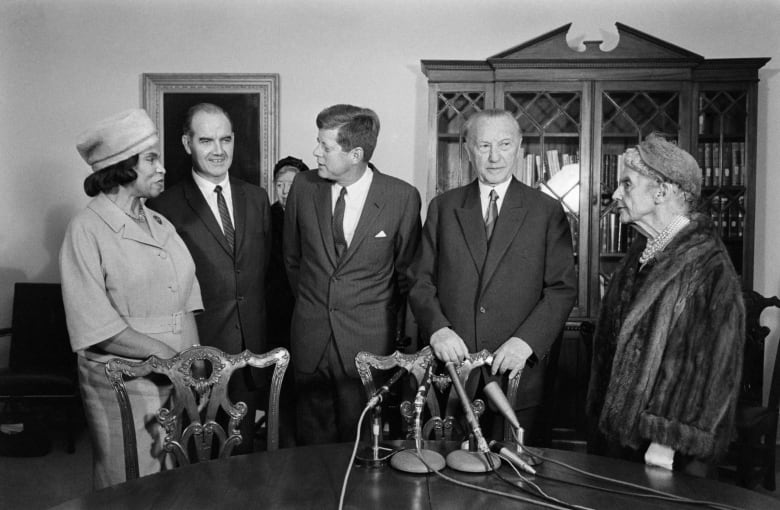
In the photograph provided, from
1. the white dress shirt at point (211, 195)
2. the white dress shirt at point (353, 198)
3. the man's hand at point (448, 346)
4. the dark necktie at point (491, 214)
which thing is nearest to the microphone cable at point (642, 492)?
the man's hand at point (448, 346)

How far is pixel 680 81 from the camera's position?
4031 mm

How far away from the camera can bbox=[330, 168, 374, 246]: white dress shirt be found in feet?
9.18

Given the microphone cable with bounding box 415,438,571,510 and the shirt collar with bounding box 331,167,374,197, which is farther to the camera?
the shirt collar with bounding box 331,167,374,197

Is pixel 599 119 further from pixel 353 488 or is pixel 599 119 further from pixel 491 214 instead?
pixel 353 488

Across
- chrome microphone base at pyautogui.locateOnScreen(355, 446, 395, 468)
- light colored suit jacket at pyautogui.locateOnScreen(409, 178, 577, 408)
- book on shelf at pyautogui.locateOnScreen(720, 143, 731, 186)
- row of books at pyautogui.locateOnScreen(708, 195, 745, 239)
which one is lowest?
chrome microphone base at pyautogui.locateOnScreen(355, 446, 395, 468)

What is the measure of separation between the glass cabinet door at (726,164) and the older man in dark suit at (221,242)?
2.68 meters

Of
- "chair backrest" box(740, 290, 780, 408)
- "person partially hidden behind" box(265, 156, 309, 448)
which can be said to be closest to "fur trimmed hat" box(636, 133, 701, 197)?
"chair backrest" box(740, 290, 780, 408)

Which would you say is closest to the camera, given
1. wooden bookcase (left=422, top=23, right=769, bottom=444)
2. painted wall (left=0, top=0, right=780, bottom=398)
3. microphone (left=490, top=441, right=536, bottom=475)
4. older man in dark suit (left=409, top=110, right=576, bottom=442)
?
microphone (left=490, top=441, right=536, bottom=475)

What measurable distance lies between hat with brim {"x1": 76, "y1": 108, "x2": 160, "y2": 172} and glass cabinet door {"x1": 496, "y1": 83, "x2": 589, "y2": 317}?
2.36 m

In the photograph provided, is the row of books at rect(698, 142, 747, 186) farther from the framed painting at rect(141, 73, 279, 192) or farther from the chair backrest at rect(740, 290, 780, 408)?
the framed painting at rect(141, 73, 279, 192)

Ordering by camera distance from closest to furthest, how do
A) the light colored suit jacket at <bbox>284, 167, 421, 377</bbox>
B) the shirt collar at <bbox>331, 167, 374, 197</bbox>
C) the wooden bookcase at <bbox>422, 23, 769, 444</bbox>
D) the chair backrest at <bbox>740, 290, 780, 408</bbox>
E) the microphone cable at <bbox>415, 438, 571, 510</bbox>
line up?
the microphone cable at <bbox>415, 438, 571, 510</bbox>
the light colored suit jacket at <bbox>284, 167, 421, 377</bbox>
the shirt collar at <bbox>331, 167, 374, 197</bbox>
the chair backrest at <bbox>740, 290, 780, 408</bbox>
the wooden bookcase at <bbox>422, 23, 769, 444</bbox>

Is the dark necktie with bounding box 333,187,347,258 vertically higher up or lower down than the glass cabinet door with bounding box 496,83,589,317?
lower down

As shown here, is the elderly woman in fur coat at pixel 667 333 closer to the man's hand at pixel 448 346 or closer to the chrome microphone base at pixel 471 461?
the man's hand at pixel 448 346

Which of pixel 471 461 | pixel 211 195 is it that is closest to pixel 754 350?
pixel 471 461
